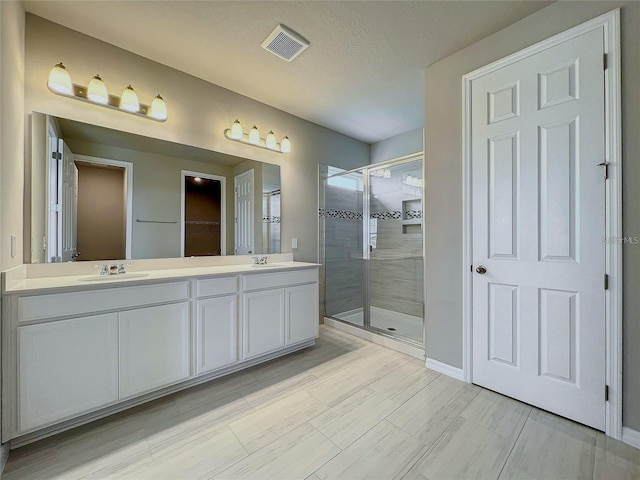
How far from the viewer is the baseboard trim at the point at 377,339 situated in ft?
8.34

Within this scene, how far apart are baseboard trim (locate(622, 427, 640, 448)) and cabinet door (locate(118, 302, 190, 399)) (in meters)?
2.63

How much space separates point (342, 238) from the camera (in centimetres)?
358

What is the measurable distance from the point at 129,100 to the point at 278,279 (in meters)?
1.83

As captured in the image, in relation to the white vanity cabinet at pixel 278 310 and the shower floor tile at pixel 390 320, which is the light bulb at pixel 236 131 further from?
the shower floor tile at pixel 390 320

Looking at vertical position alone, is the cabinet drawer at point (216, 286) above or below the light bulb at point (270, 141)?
below

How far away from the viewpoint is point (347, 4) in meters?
1.70

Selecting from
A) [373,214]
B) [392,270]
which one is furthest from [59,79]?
[392,270]

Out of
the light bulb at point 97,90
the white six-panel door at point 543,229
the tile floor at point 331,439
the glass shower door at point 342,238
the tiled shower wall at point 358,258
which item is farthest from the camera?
the glass shower door at point 342,238

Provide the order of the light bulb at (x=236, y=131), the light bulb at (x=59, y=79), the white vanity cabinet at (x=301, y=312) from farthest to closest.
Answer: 1. the light bulb at (x=236, y=131)
2. the white vanity cabinet at (x=301, y=312)
3. the light bulb at (x=59, y=79)

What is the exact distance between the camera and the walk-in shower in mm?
2979

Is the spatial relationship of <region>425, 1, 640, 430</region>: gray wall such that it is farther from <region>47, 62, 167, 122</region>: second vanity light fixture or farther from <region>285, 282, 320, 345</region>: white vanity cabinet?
<region>47, 62, 167, 122</region>: second vanity light fixture

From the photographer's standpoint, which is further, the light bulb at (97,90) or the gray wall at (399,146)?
the gray wall at (399,146)

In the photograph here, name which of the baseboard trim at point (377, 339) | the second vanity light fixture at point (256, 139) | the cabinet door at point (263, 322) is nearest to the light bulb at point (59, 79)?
the second vanity light fixture at point (256, 139)

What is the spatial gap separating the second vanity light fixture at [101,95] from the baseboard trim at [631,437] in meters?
3.66
